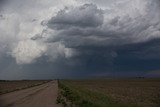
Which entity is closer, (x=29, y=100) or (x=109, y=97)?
(x=29, y=100)

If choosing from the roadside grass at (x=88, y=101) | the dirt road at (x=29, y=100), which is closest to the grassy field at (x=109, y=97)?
the roadside grass at (x=88, y=101)

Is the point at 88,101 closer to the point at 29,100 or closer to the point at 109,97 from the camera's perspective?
the point at 29,100

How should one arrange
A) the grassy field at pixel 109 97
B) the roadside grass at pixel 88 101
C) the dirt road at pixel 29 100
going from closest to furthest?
the roadside grass at pixel 88 101
the grassy field at pixel 109 97
the dirt road at pixel 29 100

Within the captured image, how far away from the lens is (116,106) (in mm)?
24328

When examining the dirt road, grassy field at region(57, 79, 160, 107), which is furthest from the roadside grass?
the dirt road

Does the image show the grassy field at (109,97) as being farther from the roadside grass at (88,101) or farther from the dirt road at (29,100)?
the dirt road at (29,100)

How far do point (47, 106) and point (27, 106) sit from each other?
6.22 ft

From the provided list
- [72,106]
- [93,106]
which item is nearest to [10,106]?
[72,106]

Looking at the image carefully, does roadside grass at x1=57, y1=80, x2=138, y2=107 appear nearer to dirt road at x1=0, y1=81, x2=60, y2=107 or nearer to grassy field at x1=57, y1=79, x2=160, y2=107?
grassy field at x1=57, y1=79, x2=160, y2=107

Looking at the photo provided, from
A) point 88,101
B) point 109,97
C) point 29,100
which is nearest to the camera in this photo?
point 88,101

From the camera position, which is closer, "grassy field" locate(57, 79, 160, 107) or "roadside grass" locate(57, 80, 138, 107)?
"roadside grass" locate(57, 80, 138, 107)

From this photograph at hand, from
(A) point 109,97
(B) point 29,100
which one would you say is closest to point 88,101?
(B) point 29,100

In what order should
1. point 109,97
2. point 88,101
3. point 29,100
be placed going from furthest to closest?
1. point 109,97
2. point 29,100
3. point 88,101

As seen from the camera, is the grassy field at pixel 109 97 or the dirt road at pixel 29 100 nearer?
the grassy field at pixel 109 97
